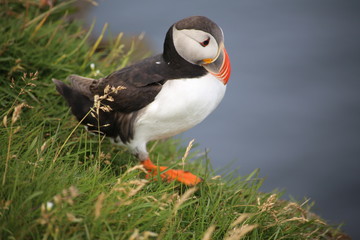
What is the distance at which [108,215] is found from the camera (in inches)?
106

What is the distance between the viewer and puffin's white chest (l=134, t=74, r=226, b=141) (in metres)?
3.54

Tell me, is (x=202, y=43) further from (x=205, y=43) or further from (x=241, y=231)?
(x=241, y=231)

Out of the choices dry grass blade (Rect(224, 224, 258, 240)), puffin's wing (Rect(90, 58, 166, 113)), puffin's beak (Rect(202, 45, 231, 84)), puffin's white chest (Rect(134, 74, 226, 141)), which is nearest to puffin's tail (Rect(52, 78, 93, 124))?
puffin's wing (Rect(90, 58, 166, 113))

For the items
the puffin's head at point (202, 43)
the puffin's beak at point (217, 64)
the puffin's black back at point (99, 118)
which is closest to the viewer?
the puffin's head at point (202, 43)

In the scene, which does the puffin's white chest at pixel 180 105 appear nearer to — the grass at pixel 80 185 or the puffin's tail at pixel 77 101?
the grass at pixel 80 185

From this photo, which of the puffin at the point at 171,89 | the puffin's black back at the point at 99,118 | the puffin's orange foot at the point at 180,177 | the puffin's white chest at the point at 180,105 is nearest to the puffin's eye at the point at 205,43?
the puffin at the point at 171,89

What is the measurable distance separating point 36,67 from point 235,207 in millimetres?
2447

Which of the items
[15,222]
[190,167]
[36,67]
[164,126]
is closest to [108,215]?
[15,222]

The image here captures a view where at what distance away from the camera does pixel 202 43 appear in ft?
11.6

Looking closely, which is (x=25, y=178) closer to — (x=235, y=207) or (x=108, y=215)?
(x=108, y=215)

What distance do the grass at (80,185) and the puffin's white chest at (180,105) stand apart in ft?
1.12

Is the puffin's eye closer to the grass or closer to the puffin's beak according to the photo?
the puffin's beak

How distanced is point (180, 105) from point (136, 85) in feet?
1.31

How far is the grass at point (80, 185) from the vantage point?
8.30 ft
